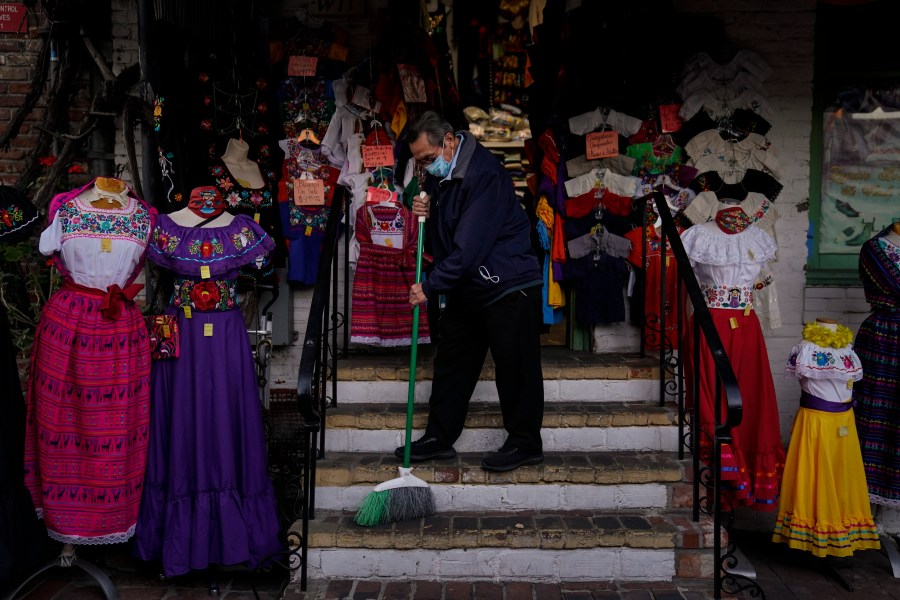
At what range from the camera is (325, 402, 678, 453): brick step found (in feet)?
13.1

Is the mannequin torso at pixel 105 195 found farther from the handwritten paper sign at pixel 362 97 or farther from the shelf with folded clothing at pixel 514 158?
the shelf with folded clothing at pixel 514 158

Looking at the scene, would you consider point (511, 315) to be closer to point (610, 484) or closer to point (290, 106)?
point (610, 484)

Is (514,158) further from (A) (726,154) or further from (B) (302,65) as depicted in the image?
(B) (302,65)

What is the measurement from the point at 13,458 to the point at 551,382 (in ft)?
10.2

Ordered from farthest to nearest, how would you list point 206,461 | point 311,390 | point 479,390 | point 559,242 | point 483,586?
point 559,242, point 479,390, point 206,461, point 483,586, point 311,390

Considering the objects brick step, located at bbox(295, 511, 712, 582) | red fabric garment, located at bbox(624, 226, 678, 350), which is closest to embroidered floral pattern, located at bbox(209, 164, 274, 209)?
brick step, located at bbox(295, 511, 712, 582)

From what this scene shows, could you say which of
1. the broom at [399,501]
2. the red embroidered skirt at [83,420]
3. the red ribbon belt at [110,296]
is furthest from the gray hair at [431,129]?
the red embroidered skirt at [83,420]

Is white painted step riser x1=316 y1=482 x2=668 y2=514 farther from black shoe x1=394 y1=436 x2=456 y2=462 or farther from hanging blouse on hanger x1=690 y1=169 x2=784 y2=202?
hanging blouse on hanger x1=690 y1=169 x2=784 y2=202

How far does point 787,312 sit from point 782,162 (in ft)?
3.71

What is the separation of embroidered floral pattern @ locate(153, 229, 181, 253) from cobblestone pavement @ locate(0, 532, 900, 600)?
1.81 meters

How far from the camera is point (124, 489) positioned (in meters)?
3.55

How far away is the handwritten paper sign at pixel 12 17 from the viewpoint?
486 centimetres

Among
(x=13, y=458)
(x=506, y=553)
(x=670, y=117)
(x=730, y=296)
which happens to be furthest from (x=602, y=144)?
(x=13, y=458)

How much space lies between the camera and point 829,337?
3.91 metres
